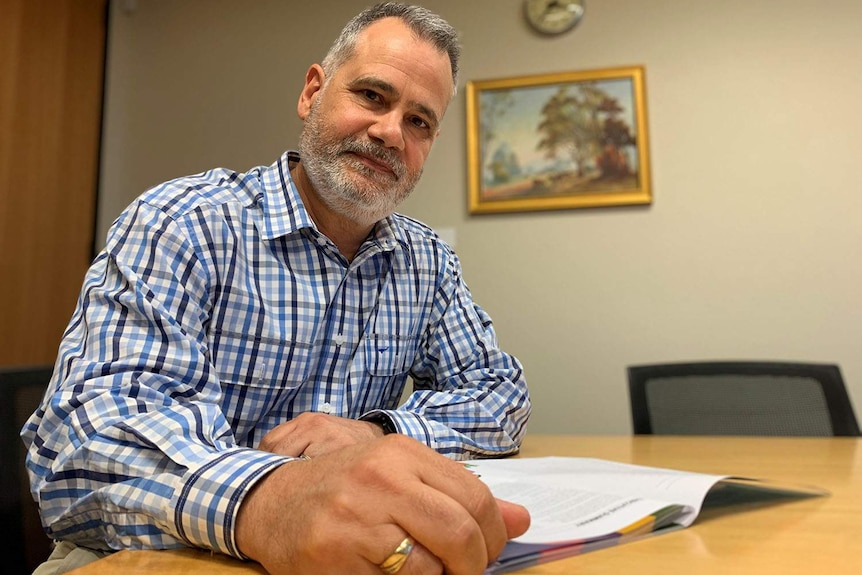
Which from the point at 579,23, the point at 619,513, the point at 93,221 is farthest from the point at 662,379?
the point at 93,221

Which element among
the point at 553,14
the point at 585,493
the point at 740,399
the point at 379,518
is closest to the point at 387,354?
the point at 585,493

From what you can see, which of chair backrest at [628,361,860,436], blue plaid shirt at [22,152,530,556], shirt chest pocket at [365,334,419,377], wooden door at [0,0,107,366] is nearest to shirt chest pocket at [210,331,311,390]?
blue plaid shirt at [22,152,530,556]

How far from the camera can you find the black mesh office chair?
789 millimetres

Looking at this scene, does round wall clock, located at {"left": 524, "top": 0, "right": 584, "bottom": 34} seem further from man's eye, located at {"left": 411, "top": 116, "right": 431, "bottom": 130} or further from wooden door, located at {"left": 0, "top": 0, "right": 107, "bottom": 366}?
wooden door, located at {"left": 0, "top": 0, "right": 107, "bottom": 366}

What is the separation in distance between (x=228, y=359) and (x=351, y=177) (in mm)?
366

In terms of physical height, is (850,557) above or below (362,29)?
below

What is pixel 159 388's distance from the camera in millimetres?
657

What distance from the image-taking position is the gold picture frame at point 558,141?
7.72 feet

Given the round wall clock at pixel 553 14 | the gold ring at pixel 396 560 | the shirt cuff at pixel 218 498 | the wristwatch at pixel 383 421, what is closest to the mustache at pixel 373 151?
the wristwatch at pixel 383 421

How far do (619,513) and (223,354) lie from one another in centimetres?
59

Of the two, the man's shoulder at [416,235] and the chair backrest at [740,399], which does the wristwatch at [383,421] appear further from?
the chair backrest at [740,399]

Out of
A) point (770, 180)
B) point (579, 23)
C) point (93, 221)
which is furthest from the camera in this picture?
point (93, 221)

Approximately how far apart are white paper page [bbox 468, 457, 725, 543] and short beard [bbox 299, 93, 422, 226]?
502mm

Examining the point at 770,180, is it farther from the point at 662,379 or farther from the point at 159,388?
the point at 159,388
